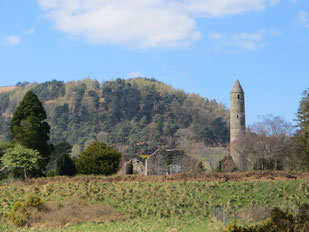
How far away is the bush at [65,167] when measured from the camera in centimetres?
4234

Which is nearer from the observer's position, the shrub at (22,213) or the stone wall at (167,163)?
the shrub at (22,213)

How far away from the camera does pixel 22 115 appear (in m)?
42.2

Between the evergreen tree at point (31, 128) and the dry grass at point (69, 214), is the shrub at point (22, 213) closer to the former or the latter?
the dry grass at point (69, 214)

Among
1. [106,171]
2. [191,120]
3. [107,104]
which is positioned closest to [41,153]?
[106,171]

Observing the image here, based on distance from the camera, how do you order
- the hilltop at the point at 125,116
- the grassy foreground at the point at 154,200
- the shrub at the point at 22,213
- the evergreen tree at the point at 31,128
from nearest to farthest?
the grassy foreground at the point at 154,200
the shrub at the point at 22,213
the evergreen tree at the point at 31,128
the hilltop at the point at 125,116

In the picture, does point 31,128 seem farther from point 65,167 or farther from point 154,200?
point 154,200

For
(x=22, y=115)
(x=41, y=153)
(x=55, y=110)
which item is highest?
(x=55, y=110)

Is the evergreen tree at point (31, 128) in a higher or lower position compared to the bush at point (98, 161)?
higher

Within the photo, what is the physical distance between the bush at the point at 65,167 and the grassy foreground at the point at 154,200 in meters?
9.33

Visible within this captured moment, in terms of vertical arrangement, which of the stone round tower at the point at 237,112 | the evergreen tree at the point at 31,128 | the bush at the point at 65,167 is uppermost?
the stone round tower at the point at 237,112

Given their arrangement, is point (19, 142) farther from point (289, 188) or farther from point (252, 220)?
point (252, 220)

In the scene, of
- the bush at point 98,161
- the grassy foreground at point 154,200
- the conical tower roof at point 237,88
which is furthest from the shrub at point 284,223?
the conical tower roof at point 237,88

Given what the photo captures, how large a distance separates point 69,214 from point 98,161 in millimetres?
18018

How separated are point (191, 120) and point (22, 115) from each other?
4241 inches
